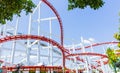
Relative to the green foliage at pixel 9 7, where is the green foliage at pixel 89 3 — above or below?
below

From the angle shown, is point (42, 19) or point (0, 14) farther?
point (42, 19)

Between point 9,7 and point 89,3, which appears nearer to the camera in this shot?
point 89,3

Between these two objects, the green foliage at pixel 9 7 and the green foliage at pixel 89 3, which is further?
the green foliage at pixel 9 7

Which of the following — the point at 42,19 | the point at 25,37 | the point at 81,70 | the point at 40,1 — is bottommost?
the point at 81,70

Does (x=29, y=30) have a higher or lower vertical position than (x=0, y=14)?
higher

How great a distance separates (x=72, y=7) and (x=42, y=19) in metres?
19.4

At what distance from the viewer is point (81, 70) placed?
3556 centimetres

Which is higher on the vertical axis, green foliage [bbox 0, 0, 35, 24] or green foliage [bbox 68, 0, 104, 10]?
green foliage [bbox 0, 0, 35, 24]

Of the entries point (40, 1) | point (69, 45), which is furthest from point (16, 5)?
point (69, 45)

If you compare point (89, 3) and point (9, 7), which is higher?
point (9, 7)

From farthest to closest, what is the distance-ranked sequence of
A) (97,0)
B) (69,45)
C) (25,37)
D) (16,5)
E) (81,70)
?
1. (81,70)
2. (69,45)
3. (25,37)
4. (16,5)
5. (97,0)

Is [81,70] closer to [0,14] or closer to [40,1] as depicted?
[40,1]

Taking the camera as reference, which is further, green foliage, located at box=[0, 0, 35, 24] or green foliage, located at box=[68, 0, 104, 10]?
green foliage, located at box=[0, 0, 35, 24]

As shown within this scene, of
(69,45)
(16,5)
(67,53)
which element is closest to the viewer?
(16,5)
